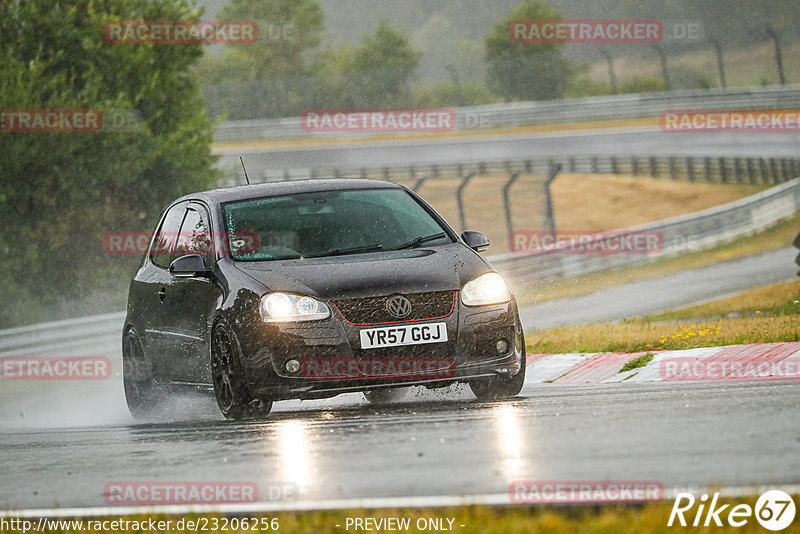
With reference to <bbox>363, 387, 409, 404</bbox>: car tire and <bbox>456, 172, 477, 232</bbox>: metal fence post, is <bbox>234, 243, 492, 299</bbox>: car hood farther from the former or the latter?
<bbox>456, 172, 477, 232</bbox>: metal fence post

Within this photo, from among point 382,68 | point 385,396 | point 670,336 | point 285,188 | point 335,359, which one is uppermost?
point 285,188

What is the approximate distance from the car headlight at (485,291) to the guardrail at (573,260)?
37.1 feet

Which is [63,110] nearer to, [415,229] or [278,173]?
[415,229]

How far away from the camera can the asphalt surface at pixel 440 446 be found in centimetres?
589

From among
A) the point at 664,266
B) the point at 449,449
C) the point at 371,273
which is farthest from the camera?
the point at 664,266

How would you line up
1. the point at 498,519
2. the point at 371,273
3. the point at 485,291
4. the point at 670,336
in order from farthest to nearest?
1. the point at 670,336
2. the point at 485,291
3. the point at 371,273
4. the point at 498,519

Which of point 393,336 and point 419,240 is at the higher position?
point 419,240

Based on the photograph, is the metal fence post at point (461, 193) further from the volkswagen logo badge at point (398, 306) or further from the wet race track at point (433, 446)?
the volkswagen logo badge at point (398, 306)

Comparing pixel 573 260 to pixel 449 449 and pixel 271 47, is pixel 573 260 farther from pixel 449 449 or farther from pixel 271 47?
pixel 271 47

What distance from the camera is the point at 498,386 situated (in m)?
10.0

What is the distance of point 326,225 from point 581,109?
175ft

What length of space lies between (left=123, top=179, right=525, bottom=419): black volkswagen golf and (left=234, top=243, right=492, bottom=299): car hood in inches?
0.5

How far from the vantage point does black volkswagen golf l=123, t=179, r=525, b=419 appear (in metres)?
9.15

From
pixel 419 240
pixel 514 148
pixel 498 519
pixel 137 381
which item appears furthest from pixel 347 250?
pixel 514 148
